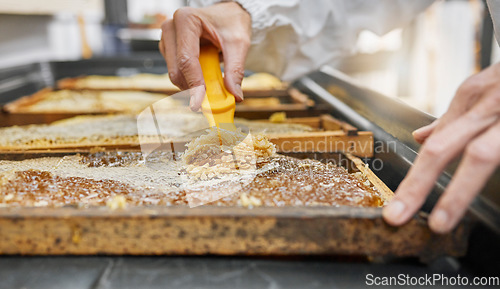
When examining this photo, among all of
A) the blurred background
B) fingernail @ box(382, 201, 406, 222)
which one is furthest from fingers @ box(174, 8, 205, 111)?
the blurred background

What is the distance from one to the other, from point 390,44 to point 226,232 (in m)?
6.91

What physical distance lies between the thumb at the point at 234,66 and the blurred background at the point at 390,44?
10.6 ft

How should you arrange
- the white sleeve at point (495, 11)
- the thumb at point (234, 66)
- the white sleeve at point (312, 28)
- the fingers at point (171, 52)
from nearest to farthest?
→ the white sleeve at point (495, 11) → the thumb at point (234, 66) → the fingers at point (171, 52) → the white sleeve at point (312, 28)

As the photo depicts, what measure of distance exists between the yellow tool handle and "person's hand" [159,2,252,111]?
0.03m

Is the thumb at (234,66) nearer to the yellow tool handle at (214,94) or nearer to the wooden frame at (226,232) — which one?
the yellow tool handle at (214,94)

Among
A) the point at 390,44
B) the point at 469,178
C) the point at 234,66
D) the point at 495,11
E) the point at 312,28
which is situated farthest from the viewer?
the point at 390,44

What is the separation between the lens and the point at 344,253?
83 centimetres

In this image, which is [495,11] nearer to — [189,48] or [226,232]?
[189,48]

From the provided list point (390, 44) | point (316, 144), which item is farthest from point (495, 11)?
point (390, 44)

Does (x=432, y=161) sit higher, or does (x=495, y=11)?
(x=495, y=11)

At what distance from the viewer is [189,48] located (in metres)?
1.45

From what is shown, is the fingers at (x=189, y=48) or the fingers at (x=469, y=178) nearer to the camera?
the fingers at (x=469, y=178)

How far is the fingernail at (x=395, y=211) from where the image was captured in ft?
2.57

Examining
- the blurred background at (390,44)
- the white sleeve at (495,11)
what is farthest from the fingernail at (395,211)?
the blurred background at (390,44)
